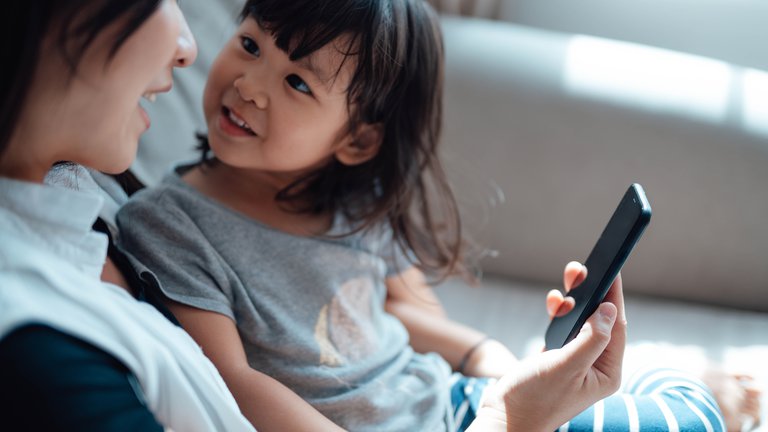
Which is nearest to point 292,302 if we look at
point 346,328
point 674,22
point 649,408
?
point 346,328

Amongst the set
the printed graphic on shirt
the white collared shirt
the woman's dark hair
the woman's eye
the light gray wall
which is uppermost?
the light gray wall

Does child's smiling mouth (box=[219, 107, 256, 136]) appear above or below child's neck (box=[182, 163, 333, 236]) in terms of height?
above

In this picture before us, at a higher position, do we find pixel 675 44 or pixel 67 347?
pixel 675 44

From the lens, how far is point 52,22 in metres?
0.54

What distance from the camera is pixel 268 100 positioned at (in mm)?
856

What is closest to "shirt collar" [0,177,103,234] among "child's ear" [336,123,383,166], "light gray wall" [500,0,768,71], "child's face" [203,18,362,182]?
"child's face" [203,18,362,182]

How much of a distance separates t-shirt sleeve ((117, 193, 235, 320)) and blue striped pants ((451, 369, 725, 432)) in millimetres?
329

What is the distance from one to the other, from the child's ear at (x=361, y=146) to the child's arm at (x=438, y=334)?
0.19 meters

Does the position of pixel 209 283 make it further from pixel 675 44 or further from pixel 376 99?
pixel 675 44

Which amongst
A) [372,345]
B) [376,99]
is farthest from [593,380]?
[376,99]

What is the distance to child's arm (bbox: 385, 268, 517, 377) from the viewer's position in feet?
3.38

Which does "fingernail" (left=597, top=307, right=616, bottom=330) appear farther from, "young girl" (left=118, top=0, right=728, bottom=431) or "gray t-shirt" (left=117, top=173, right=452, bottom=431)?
"gray t-shirt" (left=117, top=173, right=452, bottom=431)

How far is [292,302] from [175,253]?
15cm

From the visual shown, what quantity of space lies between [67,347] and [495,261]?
2.76ft
